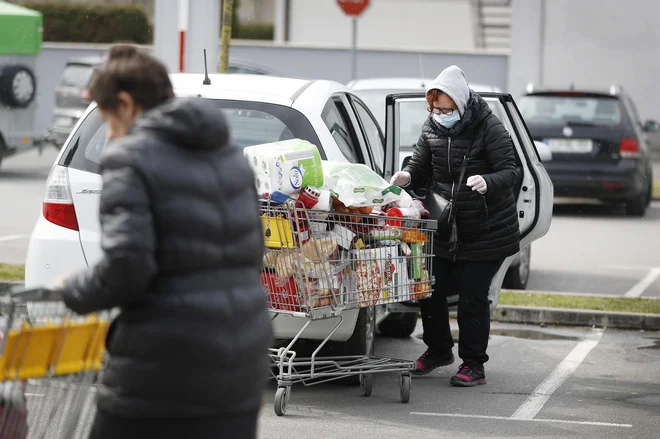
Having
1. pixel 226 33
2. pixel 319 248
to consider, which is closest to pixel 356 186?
pixel 319 248

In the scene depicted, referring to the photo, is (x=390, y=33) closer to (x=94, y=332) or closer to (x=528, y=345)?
(x=528, y=345)

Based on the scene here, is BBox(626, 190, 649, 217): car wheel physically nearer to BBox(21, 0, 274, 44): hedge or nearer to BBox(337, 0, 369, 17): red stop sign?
BBox(337, 0, 369, 17): red stop sign

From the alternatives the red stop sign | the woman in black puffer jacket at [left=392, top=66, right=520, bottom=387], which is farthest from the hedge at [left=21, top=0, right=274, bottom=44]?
the woman in black puffer jacket at [left=392, top=66, right=520, bottom=387]

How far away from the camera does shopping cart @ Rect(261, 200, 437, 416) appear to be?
569cm

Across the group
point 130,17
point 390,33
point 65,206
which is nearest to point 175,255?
point 65,206

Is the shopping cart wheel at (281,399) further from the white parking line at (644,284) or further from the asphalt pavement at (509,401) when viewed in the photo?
the white parking line at (644,284)

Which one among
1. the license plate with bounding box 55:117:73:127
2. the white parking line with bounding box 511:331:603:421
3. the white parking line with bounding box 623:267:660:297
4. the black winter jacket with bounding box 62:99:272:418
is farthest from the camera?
the license plate with bounding box 55:117:73:127

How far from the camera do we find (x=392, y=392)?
22.4ft

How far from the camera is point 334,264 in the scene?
229 inches

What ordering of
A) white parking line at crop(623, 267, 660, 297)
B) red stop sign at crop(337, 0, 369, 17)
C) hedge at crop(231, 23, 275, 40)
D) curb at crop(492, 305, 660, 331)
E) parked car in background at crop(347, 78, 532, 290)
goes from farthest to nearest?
hedge at crop(231, 23, 275, 40), red stop sign at crop(337, 0, 369, 17), white parking line at crop(623, 267, 660, 297), parked car in background at crop(347, 78, 532, 290), curb at crop(492, 305, 660, 331)

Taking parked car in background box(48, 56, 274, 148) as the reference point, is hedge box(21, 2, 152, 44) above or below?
above

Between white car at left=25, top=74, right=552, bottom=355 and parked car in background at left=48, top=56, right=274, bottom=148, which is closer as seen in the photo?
white car at left=25, top=74, right=552, bottom=355

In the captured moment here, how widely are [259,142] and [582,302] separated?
4.13 m

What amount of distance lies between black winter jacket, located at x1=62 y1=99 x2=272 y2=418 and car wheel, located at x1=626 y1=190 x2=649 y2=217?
577 inches
